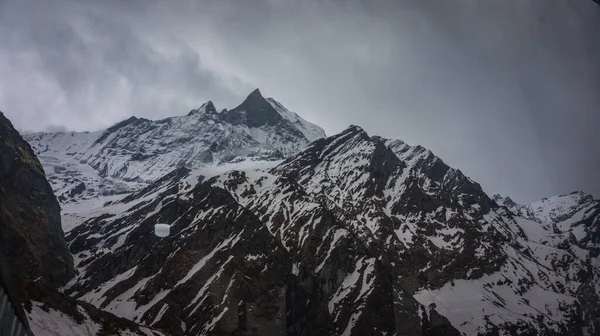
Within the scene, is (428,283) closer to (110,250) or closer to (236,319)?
(236,319)

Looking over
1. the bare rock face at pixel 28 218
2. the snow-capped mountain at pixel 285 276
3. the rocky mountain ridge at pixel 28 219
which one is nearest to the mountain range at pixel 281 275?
the snow-capped mountain at pixel 285 276

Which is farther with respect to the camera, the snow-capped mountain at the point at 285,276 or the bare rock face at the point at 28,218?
the snow-capped mountain at the point at 285,276

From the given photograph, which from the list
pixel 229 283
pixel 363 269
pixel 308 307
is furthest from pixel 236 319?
pixel 363 269

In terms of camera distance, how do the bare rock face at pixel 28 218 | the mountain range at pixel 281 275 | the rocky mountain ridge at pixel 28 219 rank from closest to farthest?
1. the rocky mountain ridge at pixel 28 219
2. the bare rock face at pixel 28 218
3. the mountain range at pixel 281 275

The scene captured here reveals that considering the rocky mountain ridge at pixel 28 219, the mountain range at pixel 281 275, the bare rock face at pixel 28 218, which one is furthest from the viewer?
the mountain range at pixel 281 275

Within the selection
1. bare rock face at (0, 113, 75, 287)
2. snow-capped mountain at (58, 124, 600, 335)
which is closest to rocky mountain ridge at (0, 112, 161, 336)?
bare rock face at (0, 113, 75, 287)

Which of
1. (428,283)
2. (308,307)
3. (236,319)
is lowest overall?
(236,319)

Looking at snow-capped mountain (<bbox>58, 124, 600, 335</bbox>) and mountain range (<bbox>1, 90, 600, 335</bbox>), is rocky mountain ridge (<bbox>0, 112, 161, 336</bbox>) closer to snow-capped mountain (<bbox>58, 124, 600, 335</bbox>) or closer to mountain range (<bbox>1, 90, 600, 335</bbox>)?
mountain range (<bbox>1, 90, 600, 335</bbox>)

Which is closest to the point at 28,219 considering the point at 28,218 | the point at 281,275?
the point at 28,218

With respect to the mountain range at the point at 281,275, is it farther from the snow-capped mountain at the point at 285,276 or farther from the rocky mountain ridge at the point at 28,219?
the rocky mountain ridge at the point at 28,219
